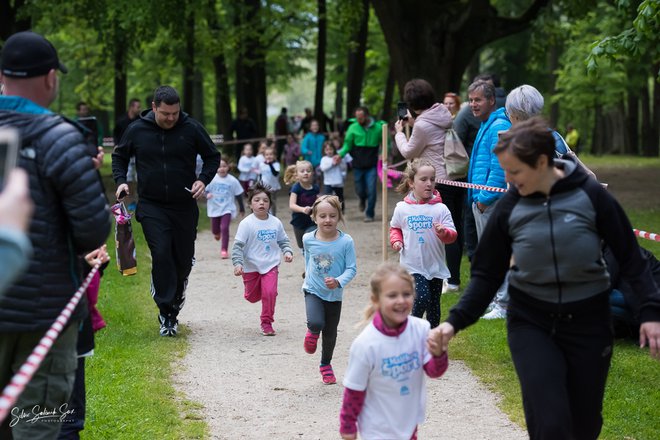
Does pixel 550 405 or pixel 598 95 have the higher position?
pixel 598 95

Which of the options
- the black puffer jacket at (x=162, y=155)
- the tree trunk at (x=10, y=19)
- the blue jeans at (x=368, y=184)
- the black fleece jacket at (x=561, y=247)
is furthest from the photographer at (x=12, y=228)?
the tree trunk at (x=10, y=19)

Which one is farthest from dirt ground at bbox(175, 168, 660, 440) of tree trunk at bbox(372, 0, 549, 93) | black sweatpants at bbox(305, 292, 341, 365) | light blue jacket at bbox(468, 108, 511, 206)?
tree trunk at bbox(372, 0, 549, 93)

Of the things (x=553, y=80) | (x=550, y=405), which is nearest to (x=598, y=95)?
(x=553, y=80)

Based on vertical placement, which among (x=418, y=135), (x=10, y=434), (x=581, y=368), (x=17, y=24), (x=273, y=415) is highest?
(x=17, y=24)

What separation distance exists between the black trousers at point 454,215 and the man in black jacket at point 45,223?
694 centimetres

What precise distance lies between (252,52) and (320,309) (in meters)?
26.0

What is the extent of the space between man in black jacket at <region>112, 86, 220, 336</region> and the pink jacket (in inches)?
84.9

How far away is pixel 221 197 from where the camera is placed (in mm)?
15672

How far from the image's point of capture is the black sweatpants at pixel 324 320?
8062 millimetres

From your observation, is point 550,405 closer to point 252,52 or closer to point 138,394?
point 138,394

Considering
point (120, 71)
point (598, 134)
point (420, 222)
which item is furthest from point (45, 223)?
point (598, 134)

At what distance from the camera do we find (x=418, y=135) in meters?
10.8

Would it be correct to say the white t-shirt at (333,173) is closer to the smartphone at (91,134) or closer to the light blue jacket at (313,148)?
the light blue jacket at (313,148)

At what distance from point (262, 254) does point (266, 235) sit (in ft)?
0.61
